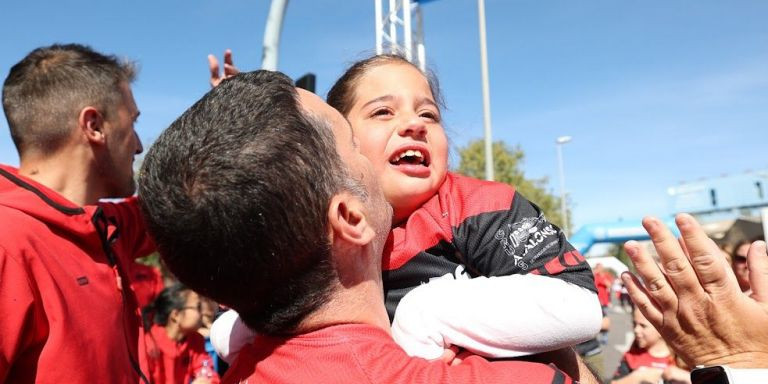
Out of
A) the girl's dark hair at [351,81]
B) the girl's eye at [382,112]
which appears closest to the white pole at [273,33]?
the girl's dark hair at [351,81]

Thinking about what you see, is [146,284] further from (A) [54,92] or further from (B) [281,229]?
(B) [281,229]

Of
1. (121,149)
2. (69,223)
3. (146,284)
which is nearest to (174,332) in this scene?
(146,284)

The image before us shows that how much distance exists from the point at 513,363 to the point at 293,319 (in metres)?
0.49

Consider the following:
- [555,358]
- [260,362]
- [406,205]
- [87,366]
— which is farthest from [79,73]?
[555,358]

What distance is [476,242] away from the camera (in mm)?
1635

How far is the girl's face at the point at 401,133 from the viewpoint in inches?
72.3

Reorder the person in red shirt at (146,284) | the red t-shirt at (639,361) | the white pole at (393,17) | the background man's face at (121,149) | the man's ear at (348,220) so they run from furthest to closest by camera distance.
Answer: the white pole at (393,17)
the person in red shirt at (146,284)
the red t-shirt at (639,361)
the background man's face at (121,149)
the man's ear at (348,220)

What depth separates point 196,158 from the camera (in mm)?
1210

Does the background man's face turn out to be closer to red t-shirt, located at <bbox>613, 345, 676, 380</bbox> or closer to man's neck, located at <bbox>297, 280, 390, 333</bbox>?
man's neck, located at <bbox>297, 280, 390, 333</bbox>

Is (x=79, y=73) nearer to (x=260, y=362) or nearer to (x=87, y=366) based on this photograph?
(x=87, y=366)

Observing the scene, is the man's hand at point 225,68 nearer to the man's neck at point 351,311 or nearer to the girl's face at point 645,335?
the man's neck at point 351,311

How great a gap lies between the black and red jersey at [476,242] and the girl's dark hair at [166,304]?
4.66 meters

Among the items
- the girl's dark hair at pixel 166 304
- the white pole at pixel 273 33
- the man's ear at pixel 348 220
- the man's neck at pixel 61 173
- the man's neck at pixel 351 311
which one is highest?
the white pole at pixel 273 33

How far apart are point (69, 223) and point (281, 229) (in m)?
1.67
